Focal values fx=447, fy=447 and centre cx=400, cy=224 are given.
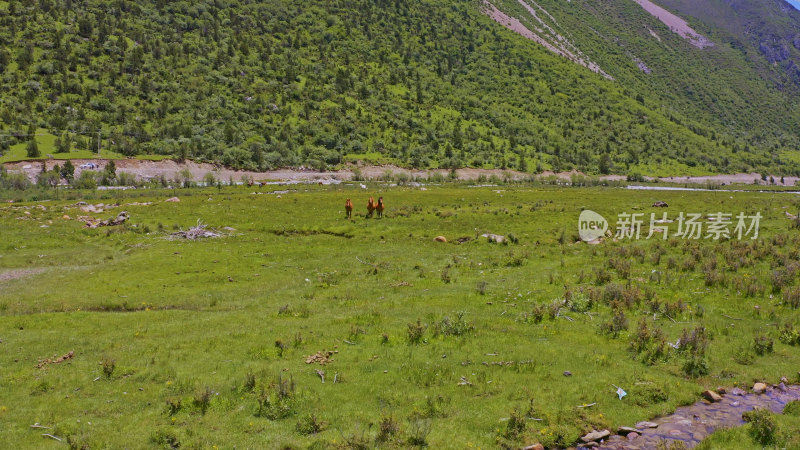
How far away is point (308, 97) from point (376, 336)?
138271 millimetres

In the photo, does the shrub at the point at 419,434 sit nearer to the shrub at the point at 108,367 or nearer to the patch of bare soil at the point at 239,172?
the shrub at the point at 108,367

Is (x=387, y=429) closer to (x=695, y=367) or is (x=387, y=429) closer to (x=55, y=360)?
(x=695, y=367)

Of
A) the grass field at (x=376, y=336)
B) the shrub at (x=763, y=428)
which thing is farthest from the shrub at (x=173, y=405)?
the shrub at (x=763, y=428)

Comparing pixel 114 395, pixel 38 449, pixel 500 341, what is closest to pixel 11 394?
pixel 114 395

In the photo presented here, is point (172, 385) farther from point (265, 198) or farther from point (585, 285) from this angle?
point (265, 198)

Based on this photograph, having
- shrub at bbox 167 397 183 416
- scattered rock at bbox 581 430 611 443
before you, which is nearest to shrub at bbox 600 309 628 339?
scattered rock at bbox 581 430 611 443

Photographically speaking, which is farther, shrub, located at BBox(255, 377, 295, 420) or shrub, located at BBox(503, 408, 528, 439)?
shrub, located at BBox(255, 377, 295, 420)

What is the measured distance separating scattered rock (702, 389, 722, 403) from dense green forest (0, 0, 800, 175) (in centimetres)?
10248

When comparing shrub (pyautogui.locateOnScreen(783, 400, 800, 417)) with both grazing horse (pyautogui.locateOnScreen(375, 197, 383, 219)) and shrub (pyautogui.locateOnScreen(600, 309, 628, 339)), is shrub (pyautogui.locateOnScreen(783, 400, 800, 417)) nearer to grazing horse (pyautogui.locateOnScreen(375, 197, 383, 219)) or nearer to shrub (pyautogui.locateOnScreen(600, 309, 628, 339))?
shrub (pyautogui.locateOnScreen(600, 309, 628, 339))

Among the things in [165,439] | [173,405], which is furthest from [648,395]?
[173,405]

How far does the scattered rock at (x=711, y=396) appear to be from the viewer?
12.7m
